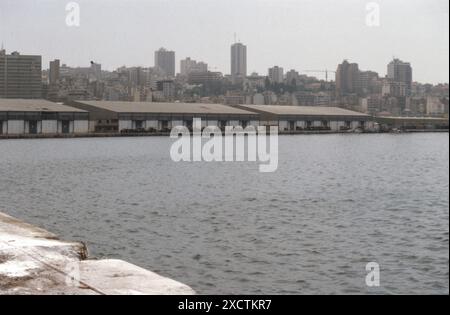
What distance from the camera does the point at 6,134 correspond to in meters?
91.4

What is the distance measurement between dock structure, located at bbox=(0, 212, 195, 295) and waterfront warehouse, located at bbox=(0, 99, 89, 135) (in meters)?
83.7

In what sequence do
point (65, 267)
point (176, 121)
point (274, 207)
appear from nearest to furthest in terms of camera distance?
point (65, 267) → point (274, 207) → point (176, 121)

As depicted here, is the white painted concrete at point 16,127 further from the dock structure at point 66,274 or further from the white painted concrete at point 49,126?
the dock structure at point 66,274

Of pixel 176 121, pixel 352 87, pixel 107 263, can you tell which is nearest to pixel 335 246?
pixel 107 263

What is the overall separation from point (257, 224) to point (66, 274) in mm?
10774

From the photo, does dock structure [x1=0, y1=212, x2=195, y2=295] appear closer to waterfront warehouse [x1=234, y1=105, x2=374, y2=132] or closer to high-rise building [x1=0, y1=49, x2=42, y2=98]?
waterfront warehouse [x1=234, y1=105, x2=374, y2=132]

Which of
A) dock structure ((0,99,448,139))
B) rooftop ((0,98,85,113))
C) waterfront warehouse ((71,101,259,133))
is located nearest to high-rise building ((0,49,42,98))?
dock structure ((0,99,448,139))

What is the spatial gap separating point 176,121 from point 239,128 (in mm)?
12236

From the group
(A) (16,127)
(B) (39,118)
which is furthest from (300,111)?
(A) (16,127)

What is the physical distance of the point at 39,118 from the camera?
9400 cm

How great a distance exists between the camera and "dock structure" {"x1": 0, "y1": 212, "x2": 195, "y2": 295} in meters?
8.55
